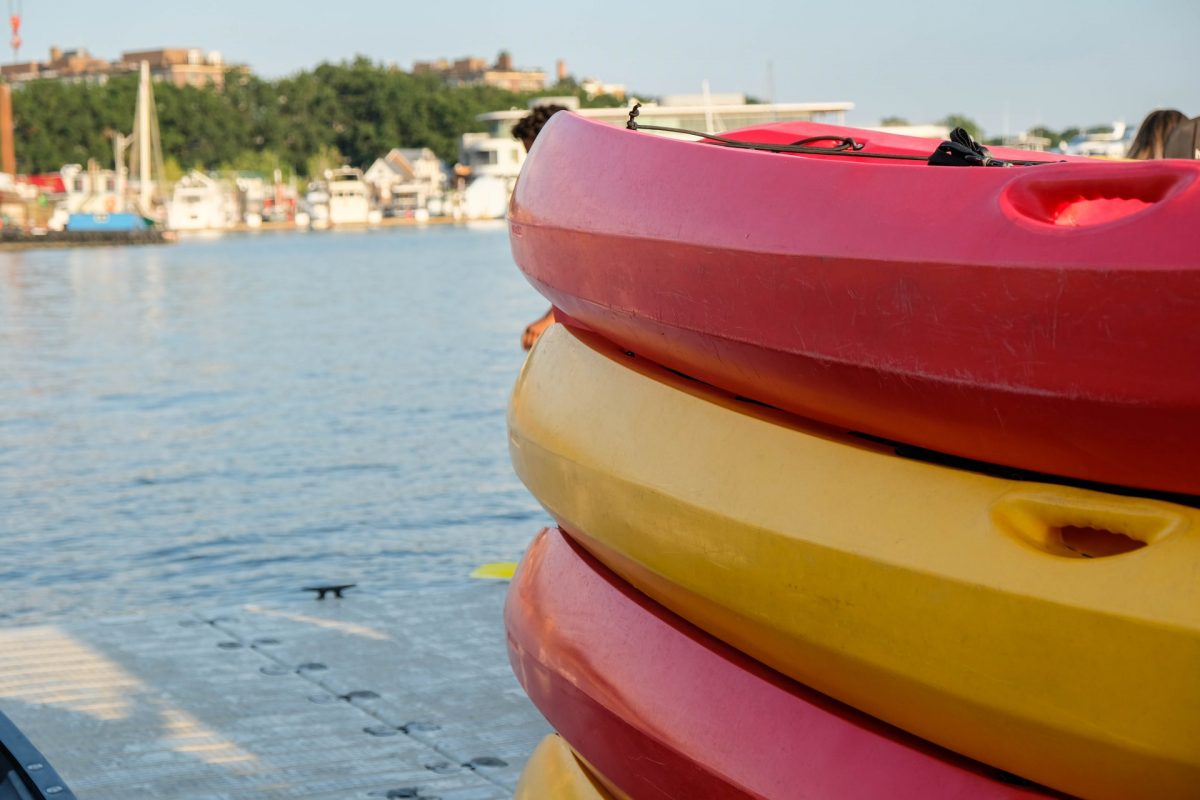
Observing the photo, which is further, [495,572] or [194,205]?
[194,205]

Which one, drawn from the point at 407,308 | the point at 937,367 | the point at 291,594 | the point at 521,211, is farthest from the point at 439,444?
the point at 407,308

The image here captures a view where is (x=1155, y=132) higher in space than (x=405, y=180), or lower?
higher

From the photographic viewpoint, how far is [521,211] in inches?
123

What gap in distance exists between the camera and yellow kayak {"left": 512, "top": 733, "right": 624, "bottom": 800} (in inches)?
115

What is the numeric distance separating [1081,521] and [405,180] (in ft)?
462

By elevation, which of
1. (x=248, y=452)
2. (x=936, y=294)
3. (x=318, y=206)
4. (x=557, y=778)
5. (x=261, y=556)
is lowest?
(x=318, y=206)

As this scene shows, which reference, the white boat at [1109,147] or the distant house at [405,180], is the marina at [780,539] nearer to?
the white boat at [1109,147]

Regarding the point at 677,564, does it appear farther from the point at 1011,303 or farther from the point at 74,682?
the point at 74,682

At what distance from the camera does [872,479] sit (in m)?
2.17

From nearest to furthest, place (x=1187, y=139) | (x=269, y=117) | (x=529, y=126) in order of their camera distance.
→ (x=1187, y=139) < (x=529, y=126) < (x=269, y=117)

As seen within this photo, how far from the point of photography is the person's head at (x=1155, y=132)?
13.0 ft

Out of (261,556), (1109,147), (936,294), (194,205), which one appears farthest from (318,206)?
(936,294)

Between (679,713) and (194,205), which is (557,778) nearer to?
(679,713)

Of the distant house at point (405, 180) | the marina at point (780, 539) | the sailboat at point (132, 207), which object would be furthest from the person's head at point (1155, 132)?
the distant house at point (405, 180)
